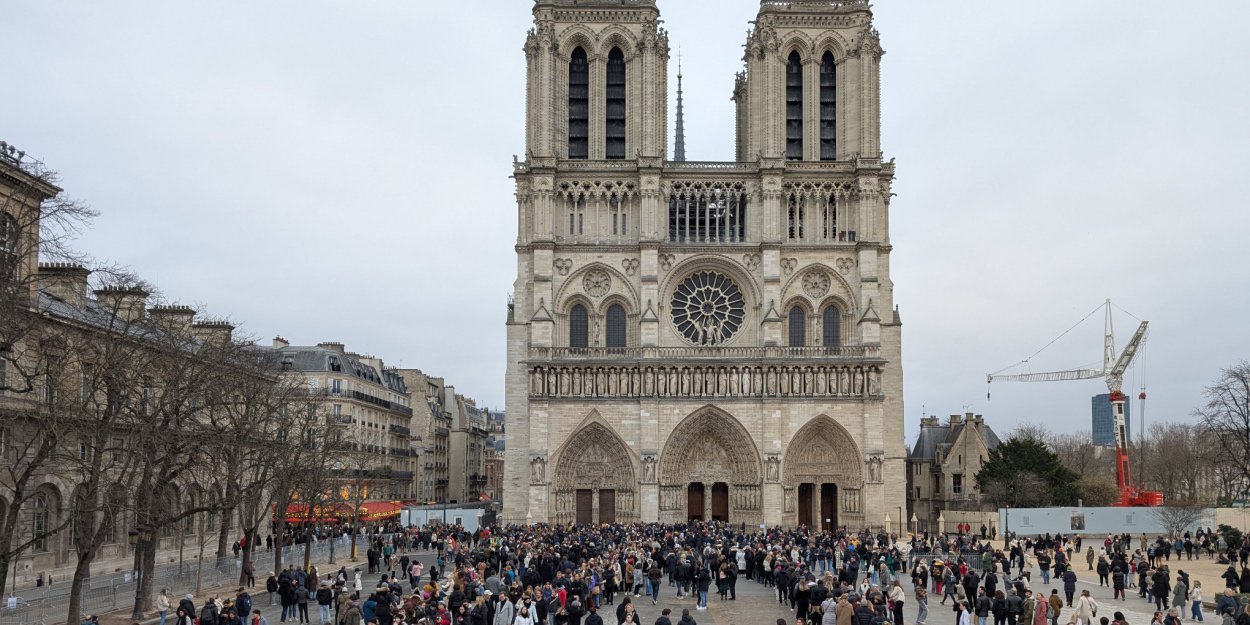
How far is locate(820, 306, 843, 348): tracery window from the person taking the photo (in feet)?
185

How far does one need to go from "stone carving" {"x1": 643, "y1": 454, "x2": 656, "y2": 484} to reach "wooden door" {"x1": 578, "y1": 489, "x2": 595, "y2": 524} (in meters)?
3.07

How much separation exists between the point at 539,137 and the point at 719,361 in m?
13.4

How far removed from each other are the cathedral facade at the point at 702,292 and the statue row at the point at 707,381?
9 cm

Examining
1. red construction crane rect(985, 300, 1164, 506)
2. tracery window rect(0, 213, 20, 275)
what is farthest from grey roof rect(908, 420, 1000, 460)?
tracery window rect(0, 213, 20, 275)

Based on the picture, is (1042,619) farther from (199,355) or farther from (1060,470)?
(1060,470)

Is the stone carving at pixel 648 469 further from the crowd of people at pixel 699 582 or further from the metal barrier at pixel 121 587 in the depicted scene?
the metal barrier at pixel 121 587

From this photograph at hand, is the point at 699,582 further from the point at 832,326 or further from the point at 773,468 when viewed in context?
the point at 832,326

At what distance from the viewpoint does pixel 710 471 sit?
55.8m

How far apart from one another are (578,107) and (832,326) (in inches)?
637

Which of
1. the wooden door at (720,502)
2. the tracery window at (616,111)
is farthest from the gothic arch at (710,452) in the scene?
the tracery window at (616,111)

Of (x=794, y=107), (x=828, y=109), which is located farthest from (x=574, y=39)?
(x=828, y=109)

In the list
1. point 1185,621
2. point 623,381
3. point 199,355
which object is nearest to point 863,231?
point 623,381

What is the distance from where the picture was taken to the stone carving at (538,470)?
→ 5369 centimetres

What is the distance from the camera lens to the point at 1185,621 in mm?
26188
